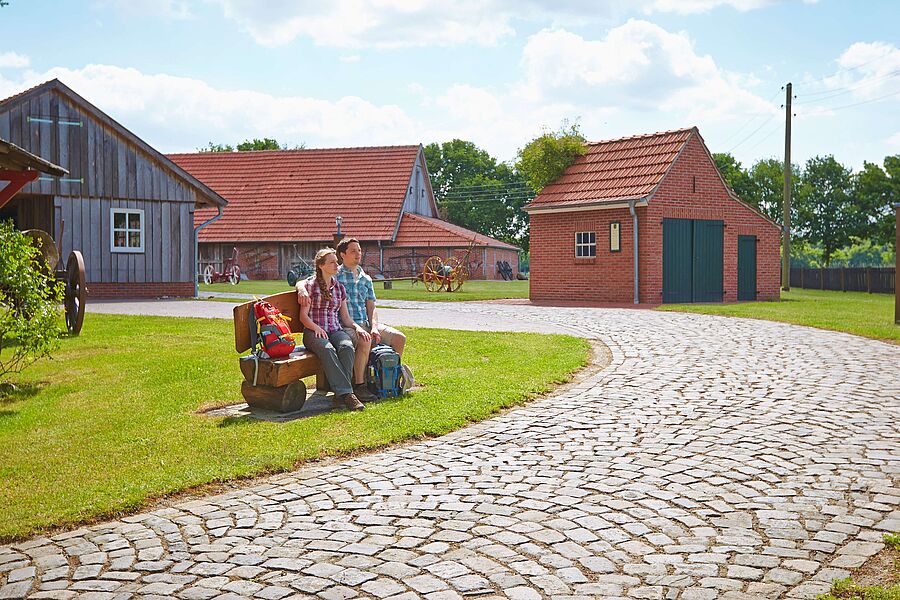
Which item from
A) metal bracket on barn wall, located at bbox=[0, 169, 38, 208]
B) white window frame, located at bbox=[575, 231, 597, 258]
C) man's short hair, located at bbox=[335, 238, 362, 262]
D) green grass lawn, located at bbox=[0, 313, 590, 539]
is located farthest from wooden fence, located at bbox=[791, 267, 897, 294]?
metal bracket on barn wall, located at bbox=[0, 169, 38, 208]

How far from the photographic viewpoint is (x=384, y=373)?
865 cm

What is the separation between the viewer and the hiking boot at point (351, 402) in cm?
812

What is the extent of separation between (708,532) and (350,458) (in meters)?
2.72

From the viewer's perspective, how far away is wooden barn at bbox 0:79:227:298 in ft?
80.4

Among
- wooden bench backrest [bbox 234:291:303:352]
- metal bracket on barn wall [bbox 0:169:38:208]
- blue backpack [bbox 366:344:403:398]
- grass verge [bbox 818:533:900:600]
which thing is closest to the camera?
grass verge [bbox 818:533:900:600]

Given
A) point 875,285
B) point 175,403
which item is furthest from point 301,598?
point 875,285

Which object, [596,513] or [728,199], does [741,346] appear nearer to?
[596,513]

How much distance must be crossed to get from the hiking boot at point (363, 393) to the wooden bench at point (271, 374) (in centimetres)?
58

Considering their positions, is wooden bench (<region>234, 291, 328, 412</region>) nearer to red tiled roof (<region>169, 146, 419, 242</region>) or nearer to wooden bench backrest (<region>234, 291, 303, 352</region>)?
wooden bench backrest (<region>234, 291, 303, 352</region>)

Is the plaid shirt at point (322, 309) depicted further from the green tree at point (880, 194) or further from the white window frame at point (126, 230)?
the green tree at point (880, 194)

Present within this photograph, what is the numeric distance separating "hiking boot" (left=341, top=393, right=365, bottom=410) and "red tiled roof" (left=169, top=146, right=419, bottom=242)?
35169 mm

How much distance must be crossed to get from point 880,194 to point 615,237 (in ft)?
129

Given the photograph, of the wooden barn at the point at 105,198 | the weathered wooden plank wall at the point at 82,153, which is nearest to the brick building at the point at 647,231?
the wooden barn at the point at 105,198

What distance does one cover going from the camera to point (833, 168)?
64.6m
